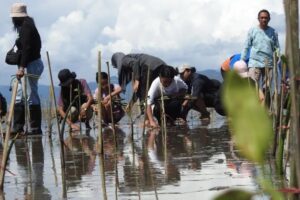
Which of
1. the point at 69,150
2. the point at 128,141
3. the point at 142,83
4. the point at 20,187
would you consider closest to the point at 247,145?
the point at 20,187

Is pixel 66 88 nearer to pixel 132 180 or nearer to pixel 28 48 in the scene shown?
pixel 28 48

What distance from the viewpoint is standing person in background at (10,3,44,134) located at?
830cm

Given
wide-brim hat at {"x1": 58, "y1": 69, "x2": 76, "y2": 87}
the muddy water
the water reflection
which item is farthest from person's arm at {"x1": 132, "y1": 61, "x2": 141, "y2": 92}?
the muddy water

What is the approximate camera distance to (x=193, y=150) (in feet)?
20.8

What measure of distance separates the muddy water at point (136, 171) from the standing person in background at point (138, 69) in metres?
3.30

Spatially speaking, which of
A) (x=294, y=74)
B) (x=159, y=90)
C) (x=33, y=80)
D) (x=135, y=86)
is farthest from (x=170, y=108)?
(x=294, y=74)

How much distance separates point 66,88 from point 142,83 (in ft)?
4.34

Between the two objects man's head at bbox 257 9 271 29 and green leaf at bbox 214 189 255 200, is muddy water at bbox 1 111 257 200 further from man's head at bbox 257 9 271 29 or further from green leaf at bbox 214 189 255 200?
green leaf at bbox 214 189 255 200

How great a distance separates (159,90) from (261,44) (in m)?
1.80

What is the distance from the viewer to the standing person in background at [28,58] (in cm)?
830

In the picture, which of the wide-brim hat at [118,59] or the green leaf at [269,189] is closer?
the green leaf at [269,189]

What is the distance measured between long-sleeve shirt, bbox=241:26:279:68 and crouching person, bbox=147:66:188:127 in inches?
51.5

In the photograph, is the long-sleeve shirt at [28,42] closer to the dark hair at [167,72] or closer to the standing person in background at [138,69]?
the dark hair at [167,72]

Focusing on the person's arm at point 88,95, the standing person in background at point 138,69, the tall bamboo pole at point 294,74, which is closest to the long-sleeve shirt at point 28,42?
the standing person in background at point 138,69
